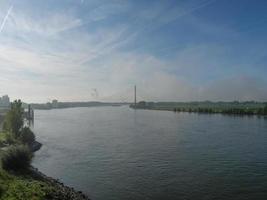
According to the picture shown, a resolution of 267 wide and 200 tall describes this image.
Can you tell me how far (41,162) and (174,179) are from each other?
2130 cm

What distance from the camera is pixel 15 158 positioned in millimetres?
36312

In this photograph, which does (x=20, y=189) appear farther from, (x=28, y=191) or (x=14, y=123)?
(x=14, y=123)

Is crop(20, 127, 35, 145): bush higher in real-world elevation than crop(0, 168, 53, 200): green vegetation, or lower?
higher

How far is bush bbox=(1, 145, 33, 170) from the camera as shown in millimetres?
35562

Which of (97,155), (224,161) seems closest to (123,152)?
(97,155)

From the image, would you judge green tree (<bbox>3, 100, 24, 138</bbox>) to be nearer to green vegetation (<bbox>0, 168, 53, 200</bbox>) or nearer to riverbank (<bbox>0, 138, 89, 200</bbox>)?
riverbank (<bbox>0, 138, 89, 200</bbox>)

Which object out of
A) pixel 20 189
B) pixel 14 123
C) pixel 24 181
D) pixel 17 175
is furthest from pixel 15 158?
pixel 14 123

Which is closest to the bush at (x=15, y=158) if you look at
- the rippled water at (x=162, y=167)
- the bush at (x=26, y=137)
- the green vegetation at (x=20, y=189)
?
the green vegetation at (x=20, y=189)

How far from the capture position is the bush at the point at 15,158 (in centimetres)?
3556

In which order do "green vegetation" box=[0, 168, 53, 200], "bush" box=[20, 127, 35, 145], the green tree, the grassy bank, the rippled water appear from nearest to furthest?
"green vegetation" box=[0, 168, 53, 200], the grassy bank, the rippled water, "bush" box=[20, 127, 35, 145], the green tree

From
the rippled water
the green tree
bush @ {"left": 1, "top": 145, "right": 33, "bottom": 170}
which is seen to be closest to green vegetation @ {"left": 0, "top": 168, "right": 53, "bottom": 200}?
bush @ {"left": 1, "top": 145, "right": 33, "bottom": 170}

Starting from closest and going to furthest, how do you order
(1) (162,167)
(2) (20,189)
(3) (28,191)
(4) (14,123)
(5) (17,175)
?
(3) (28,191), (2) (20,189), (5) (17,175), (1) (162,167), (4) (14,123)

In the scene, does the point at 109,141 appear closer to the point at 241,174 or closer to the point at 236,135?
the point at 236,135

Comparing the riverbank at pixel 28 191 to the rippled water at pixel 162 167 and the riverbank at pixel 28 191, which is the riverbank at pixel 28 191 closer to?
the riverbank at pixel 28 191
